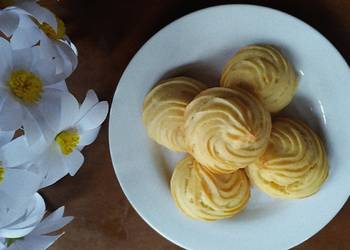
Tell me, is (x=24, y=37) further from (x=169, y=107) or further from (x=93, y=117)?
(x=169, y=107)

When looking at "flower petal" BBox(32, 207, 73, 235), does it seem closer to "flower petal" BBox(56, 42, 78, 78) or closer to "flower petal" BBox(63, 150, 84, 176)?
"flower petal" BBox(63, 150, 84, 176)

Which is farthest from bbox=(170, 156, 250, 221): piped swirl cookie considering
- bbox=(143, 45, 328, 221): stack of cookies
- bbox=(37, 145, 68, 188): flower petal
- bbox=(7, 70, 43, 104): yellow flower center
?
bbox=(7, 70, 43, 104): yellow flower center

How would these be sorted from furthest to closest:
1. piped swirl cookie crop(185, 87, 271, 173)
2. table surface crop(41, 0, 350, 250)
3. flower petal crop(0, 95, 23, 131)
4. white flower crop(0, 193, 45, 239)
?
table surface crop(41, 0, 350, 250) < piped swirl cookie crop(185, 87, 271, 173) < white flower crop(0, 193, 45, 239) < flower petal crop(0, 95, 23, 131)

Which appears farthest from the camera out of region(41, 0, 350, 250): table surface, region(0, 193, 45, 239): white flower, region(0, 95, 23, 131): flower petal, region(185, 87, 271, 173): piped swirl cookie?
region(41, 0, 350, 250): table surface

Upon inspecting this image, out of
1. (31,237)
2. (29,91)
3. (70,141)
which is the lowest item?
(31,237)

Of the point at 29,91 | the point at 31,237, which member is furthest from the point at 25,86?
the point at 31,237
